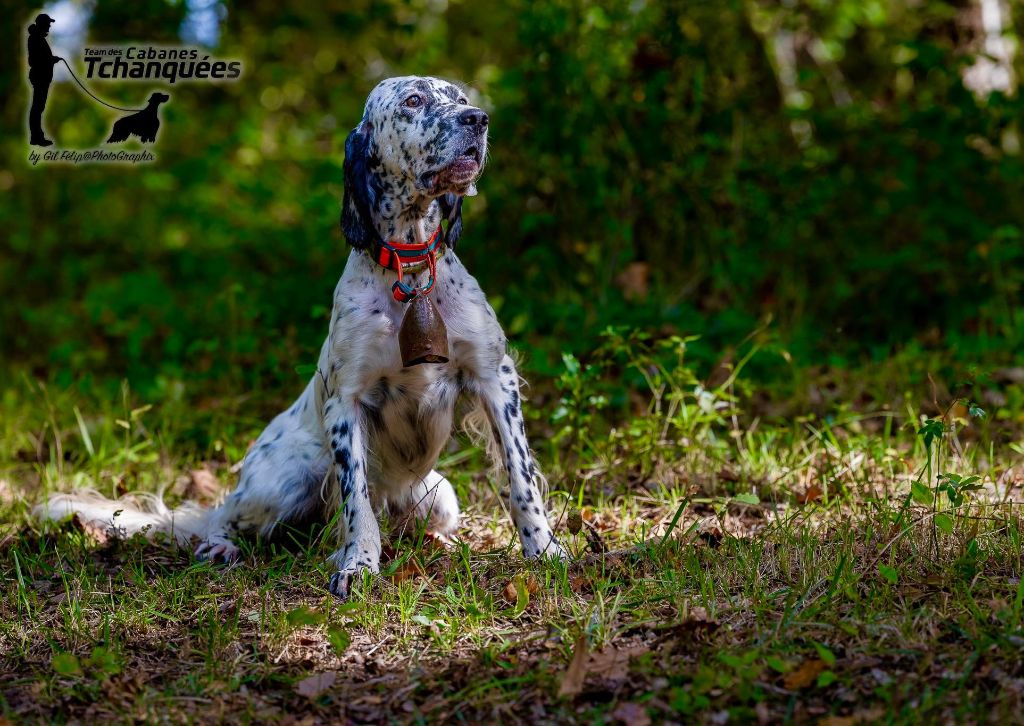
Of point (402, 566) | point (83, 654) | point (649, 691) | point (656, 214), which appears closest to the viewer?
point (649, 691)

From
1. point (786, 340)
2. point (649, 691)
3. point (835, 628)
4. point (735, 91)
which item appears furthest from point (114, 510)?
point (735, 91)

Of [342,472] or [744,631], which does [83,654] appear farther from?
[744,631]

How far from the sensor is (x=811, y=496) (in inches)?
151

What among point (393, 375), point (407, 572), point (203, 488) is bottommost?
point (203, 488)

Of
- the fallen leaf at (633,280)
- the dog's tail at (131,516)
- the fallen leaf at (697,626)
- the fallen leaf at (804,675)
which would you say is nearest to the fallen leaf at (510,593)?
the fallen leaf at (697,626)

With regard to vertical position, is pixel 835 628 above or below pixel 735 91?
below

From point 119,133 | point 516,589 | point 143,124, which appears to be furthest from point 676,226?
point 119,133

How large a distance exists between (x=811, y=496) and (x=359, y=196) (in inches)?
71.2

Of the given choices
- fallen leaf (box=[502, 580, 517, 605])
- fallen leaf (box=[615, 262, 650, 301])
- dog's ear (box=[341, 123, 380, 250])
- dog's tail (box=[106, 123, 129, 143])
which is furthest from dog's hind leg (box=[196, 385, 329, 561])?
dog's tail (box=[106, 123, 129, 143])

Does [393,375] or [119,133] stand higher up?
[119,133]

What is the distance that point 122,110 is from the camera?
7504 mm

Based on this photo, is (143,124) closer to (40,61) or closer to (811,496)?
(40,61)

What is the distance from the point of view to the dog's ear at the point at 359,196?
11.5ft

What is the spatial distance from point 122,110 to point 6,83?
900 millimetres
